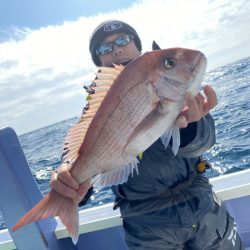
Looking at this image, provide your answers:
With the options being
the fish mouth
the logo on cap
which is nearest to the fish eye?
the fish mouth

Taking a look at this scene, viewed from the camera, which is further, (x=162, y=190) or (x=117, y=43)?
(x=117, y=43)

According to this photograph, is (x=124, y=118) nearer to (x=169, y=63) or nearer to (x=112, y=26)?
(x=169, y=63)

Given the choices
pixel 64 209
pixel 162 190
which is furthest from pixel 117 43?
pixel 64 209

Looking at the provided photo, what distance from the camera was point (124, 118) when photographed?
75.2 inches

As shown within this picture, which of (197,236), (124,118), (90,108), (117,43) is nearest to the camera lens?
(124,118)

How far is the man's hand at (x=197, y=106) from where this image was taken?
6.33 ft

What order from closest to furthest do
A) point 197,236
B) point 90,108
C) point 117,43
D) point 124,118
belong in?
point 124,118
point 90,108
point 197,236
point 117,43

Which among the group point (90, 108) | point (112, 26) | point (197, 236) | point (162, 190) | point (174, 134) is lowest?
point (197, 236)

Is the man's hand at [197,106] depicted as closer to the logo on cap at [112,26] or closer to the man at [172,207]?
the man at [172,207]

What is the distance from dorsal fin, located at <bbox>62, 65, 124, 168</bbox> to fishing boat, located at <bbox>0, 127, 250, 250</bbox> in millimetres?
1213

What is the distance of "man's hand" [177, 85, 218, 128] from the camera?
193 centimetres

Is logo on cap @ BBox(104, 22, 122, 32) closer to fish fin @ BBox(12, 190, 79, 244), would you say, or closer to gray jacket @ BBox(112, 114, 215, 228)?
gray jacket @ BBox(112, 114, 215, 228)

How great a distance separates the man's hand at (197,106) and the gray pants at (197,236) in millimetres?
877

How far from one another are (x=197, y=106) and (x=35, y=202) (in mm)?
1995
